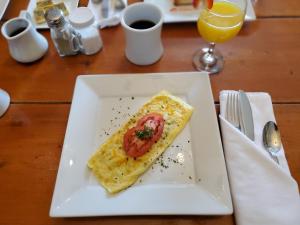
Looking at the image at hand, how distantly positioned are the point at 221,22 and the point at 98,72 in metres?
0.41

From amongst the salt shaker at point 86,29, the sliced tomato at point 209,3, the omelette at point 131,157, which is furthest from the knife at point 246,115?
the salt shaker at point 86,29

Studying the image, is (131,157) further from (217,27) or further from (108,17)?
(108,17)

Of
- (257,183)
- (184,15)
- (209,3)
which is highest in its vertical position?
(209,3)

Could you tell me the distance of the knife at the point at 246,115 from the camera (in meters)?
0.69

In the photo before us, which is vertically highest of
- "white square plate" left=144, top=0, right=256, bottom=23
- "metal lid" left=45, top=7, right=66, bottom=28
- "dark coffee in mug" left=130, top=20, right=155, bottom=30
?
"metal lid" left=45, top=7, right=66, bottom=28

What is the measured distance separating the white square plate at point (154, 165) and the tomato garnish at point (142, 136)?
0.05m

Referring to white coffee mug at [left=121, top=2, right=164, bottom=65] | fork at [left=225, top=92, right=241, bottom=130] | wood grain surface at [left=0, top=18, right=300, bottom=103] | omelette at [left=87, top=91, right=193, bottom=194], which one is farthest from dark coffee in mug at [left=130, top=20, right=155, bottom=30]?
fork at [left=225, top=92, right=241, bottom=130]

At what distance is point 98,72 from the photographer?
2.84ft

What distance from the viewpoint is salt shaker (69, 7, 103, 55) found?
32.2 inches

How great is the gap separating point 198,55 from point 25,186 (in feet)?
2.15

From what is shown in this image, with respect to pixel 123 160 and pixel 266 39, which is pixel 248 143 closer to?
pixel 123 160

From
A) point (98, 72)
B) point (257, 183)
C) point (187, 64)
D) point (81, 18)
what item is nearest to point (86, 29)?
point (81, 18)

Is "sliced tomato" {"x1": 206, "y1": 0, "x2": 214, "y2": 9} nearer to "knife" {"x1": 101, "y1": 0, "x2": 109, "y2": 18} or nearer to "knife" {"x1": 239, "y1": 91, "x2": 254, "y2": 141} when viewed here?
"knife" {"x1": 239, "y1": 91, "x2": 254, "y2": 141}

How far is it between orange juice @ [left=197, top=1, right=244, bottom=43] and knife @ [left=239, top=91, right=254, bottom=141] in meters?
0.18
